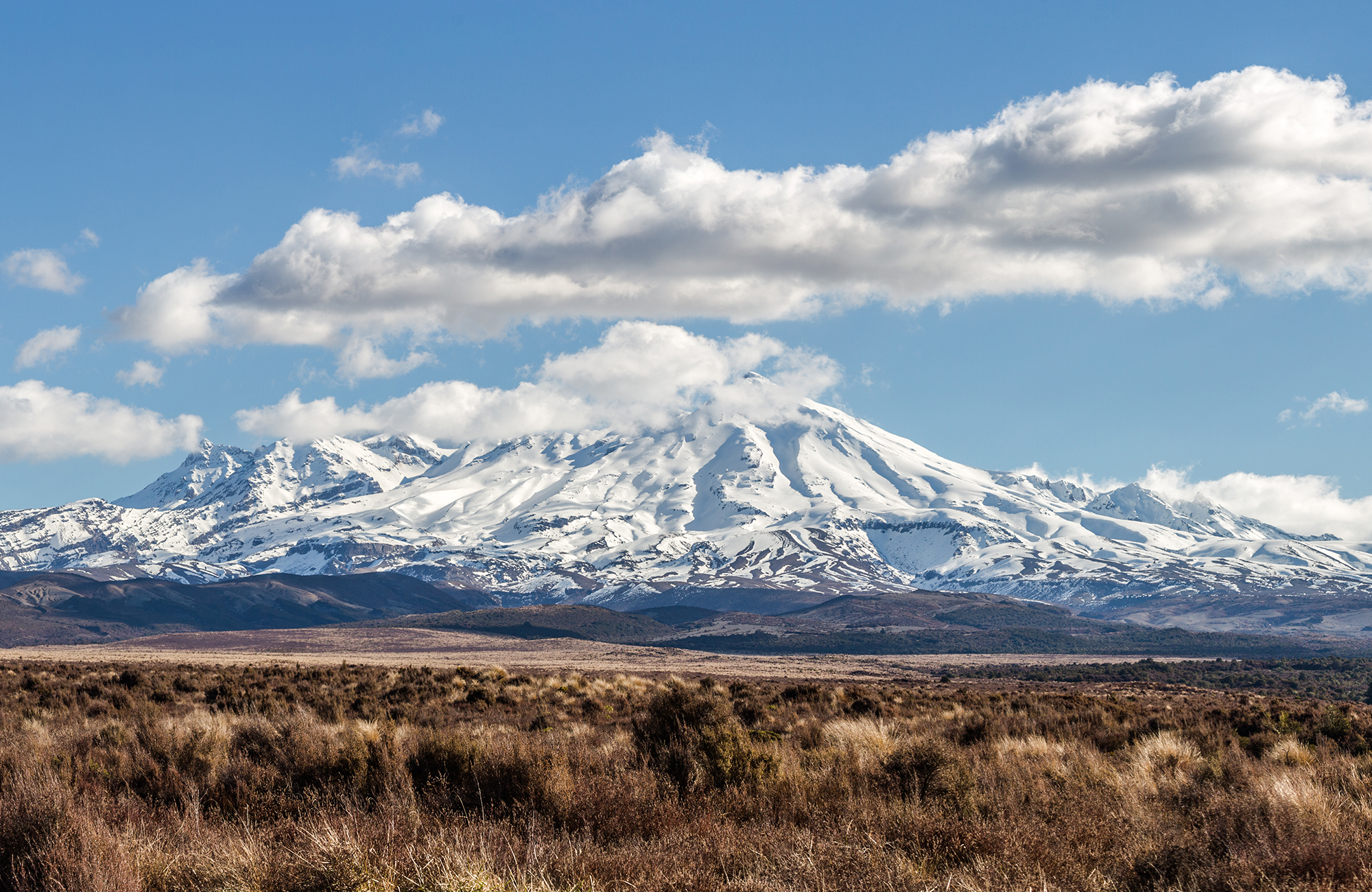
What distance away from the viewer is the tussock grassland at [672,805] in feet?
26.0

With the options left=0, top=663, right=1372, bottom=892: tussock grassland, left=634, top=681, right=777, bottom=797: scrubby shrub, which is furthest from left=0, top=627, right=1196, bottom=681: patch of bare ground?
left=634, top=681, right=777, bottom=797: scrubby shrub

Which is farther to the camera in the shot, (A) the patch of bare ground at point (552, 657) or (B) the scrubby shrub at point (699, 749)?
(A) the patch of bare ground at point (552, 657)

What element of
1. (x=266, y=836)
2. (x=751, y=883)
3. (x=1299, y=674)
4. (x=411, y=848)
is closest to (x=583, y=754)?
(x=266, y=836)

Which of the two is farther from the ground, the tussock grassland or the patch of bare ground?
the tussock grassland

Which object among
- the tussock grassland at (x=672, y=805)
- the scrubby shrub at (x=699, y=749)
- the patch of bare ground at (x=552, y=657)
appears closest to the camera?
the tussock grassland at (x=672, y=805)

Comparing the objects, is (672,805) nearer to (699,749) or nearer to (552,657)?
(699,749)

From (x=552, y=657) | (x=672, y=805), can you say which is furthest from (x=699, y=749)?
(x=552, y=657)

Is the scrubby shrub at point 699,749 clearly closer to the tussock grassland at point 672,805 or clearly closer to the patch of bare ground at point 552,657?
the tussock grassland at point 672,805

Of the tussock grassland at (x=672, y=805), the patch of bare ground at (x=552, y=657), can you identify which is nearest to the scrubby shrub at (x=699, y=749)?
the tussock grassland at (x=672, y=805)

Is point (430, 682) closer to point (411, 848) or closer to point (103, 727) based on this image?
point (103, 727)

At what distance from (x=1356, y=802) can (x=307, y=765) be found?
39.2ft

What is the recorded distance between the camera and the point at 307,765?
1320cm

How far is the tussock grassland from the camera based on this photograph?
312 inches

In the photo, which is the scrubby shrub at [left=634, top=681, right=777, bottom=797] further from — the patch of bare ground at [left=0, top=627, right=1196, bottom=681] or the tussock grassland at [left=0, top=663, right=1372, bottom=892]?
the patch of bare ground at [left=0, top=627, right=1196, bottom=681]
